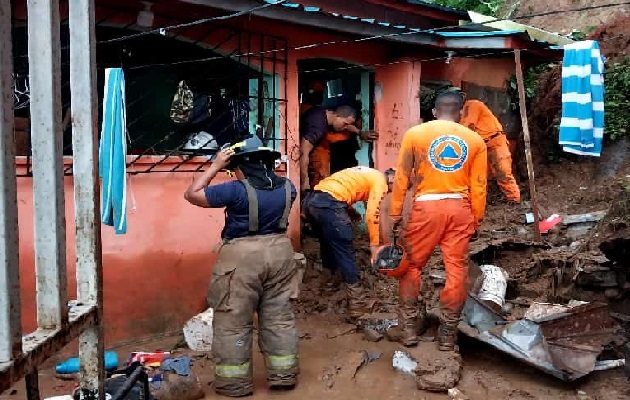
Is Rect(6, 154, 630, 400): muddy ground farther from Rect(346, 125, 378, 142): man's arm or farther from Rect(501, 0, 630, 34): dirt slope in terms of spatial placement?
Rect(501, 0, 630, 34): dirt slope

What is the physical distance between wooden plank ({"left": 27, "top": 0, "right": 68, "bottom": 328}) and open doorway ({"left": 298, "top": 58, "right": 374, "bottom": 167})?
671 centimetres

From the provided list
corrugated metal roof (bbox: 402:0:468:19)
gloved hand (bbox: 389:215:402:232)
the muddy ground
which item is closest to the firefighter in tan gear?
the muddy ground

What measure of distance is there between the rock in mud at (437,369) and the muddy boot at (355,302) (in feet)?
4.79

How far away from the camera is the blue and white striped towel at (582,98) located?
23.8 feet

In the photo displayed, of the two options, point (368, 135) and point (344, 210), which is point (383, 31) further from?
point (344, 210)

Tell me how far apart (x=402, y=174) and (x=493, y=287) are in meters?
1.97

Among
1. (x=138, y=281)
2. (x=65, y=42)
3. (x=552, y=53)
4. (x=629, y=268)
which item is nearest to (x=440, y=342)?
(x=629, y=268)

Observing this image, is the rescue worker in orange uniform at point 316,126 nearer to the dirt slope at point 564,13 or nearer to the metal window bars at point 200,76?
the metal window bars at point 200,76

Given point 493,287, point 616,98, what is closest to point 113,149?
point 493,287

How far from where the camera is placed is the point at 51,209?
1.73 metres

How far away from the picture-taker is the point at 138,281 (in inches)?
231

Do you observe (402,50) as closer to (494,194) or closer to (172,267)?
(494,194)

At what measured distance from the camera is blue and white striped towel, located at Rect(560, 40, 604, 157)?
727cm

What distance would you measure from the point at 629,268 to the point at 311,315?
3341mm
